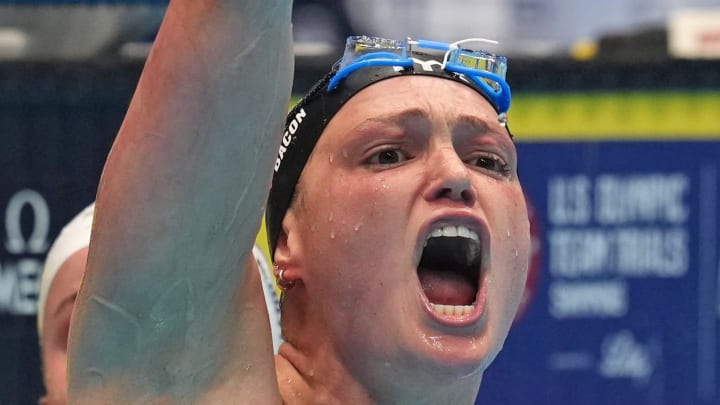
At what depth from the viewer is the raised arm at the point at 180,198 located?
1281 mm

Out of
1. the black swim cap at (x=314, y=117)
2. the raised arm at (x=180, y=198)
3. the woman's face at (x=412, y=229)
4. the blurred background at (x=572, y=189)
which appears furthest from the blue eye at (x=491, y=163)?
the blurred background at (x=572, y=189)

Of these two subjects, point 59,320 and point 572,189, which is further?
point 572,189

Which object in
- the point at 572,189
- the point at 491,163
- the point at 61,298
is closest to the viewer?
the point at 491,163

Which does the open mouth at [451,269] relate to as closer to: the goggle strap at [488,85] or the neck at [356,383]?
the neck at [356,383]

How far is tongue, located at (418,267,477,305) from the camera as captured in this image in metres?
1.64

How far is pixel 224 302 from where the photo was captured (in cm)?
140

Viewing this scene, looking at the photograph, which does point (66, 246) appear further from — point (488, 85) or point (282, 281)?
point (488, 85)

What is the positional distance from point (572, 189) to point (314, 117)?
2.16 m

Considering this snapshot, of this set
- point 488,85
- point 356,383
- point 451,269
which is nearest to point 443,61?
point 488,85

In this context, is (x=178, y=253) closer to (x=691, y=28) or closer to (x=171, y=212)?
(x=171, y=212)

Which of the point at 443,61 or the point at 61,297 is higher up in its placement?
the point at 443,61

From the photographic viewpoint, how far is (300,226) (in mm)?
1677

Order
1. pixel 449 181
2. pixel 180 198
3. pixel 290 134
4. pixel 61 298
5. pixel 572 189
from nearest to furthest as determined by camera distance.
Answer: pixel 180 198 < pixel 449 181 < pixel 290 134 < pixel 61 298 < pixel 572 189

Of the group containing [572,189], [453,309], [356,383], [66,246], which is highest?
[453,309]
